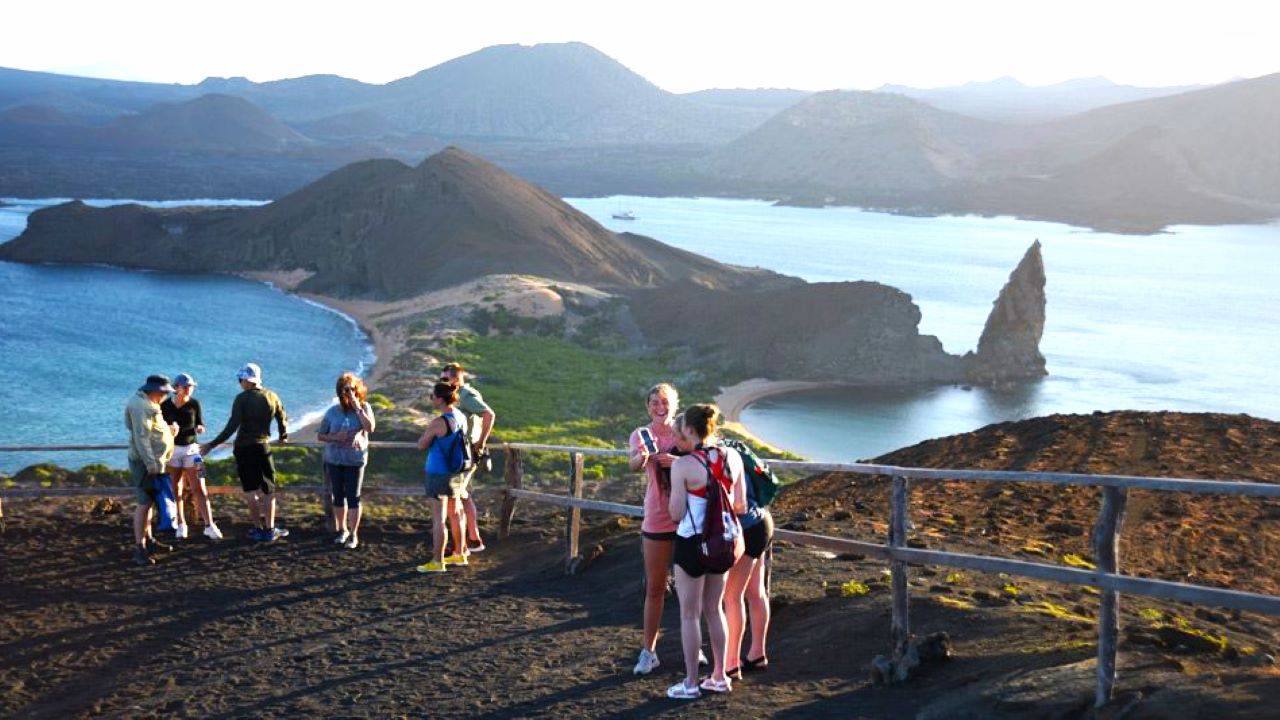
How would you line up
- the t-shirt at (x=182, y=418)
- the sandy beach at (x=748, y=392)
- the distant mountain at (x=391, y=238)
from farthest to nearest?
the distant mountain at (x=391, y=238) < the sandy beach at (x=748, y=392) < the t-shirt at (x=182, y=418)

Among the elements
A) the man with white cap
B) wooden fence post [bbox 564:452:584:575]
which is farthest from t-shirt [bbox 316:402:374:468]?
wooden fence post [bbox 564:452:584:575]

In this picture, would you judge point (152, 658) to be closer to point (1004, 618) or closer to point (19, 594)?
point (19, 594)

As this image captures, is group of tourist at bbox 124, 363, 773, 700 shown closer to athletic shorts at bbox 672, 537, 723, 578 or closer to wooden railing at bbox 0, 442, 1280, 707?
athletic shorts at bbox 672, 537, 723, 578

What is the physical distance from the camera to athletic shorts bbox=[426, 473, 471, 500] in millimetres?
11352

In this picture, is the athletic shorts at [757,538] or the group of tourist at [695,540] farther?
the athletic shorts at [757,538]

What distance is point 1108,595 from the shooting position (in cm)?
654

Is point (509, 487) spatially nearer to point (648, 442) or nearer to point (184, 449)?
point (184, 449)

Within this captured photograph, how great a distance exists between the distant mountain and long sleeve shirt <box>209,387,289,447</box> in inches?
3190

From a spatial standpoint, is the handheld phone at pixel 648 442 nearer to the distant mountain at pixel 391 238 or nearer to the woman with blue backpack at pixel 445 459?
the woman with blue backpack at pixel 445 459

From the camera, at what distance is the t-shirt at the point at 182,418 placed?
40.5 ft

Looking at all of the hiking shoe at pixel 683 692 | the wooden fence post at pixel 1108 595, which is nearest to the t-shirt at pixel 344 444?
the hiking shoe at pixel 683 692

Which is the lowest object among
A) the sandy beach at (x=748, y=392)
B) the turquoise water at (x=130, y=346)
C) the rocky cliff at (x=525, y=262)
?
the sandy beach at (x=748, y=392)

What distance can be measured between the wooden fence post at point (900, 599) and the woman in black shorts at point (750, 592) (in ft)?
2.66

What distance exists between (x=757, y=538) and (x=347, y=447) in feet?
19.1
